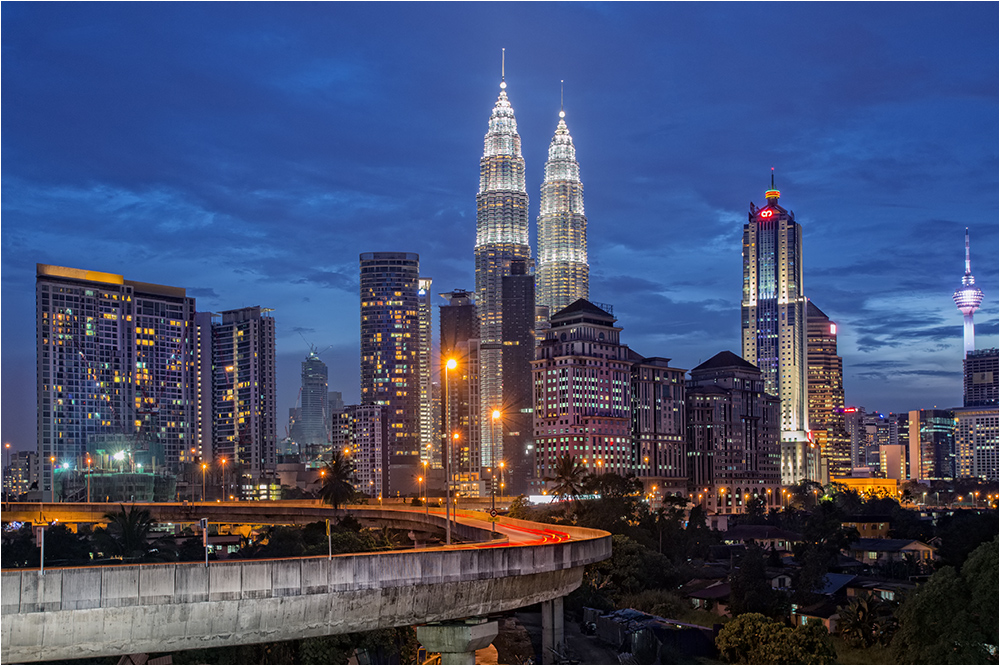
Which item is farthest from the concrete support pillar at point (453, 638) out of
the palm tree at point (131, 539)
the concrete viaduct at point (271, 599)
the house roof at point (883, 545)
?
the house roof at point (883, 545)

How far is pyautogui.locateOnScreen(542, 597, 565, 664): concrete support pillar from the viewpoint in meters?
66.4

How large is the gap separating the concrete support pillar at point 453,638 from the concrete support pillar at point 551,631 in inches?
1068

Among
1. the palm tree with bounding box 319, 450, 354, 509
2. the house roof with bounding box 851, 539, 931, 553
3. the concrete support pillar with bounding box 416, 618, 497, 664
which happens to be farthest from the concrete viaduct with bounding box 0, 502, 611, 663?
the house roof with bounding box 851, 539, 931, 553

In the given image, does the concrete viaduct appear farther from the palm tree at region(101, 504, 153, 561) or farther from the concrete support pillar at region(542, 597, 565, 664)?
the palm tree at region(101, 504, 153, 561)

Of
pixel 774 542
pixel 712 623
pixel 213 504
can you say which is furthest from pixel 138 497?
pixel 712 623

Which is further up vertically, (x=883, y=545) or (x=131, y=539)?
(x=131, y=539)

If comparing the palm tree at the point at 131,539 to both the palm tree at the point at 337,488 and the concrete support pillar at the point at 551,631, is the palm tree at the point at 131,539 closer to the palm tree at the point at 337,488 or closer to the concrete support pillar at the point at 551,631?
the palm tree at the point at 337,488

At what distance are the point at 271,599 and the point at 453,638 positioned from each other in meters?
9.76

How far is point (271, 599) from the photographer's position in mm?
33000

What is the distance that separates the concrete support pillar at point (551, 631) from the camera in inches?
2616

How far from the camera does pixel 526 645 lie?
229 ft

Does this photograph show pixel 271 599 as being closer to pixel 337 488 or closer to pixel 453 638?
pixel 453 638

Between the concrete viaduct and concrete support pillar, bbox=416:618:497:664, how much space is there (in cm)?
4

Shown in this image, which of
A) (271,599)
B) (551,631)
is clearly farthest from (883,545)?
(271,599)
